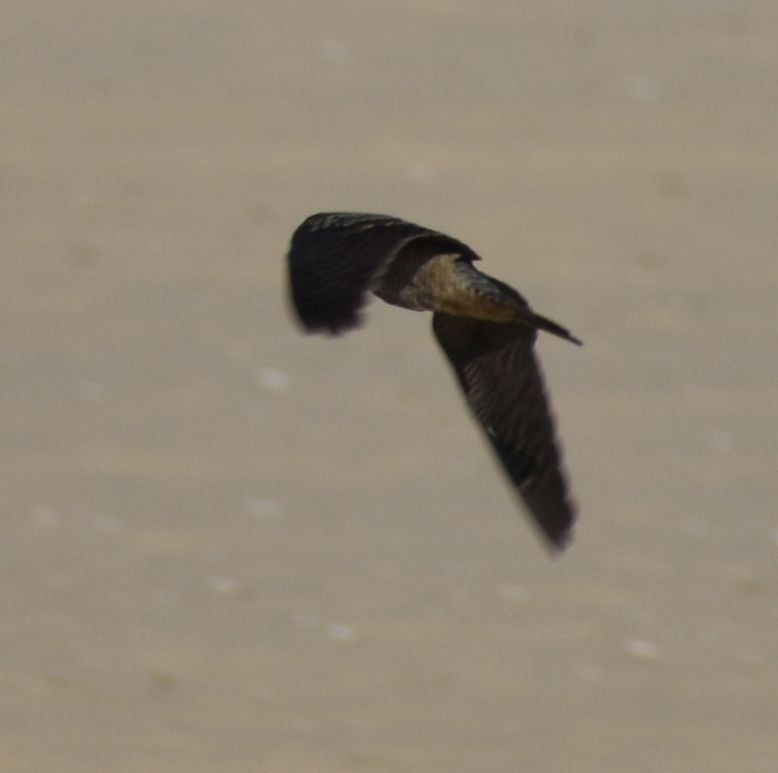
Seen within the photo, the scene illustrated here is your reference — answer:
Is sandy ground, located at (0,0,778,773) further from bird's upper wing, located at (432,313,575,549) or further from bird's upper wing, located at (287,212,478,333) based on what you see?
bird's upper wing, located at (287,212,478,333)

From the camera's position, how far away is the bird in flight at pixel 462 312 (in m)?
3.12

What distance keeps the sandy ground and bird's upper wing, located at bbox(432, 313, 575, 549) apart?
2.30 metres

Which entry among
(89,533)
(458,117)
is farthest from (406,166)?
(89,533)

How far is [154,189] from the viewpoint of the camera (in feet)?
30.3

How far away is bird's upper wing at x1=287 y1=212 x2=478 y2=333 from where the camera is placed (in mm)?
2965

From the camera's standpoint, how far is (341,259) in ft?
10.5

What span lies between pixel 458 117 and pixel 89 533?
326 centimetres

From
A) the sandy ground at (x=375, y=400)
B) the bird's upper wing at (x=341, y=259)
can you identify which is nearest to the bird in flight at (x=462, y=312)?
the bird's upper wing at (x=341, y=259)

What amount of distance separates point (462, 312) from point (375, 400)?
438 cm

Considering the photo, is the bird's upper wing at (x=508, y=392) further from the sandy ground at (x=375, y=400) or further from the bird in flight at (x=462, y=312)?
the sandy ground at (x=375, y=400)

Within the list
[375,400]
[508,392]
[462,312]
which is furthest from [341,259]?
[375,400]

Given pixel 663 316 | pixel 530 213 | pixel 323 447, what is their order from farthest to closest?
pixel 530 213 < pixel 663 316 < pixel 323 447

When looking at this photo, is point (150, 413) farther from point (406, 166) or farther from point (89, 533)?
point (406, 166)

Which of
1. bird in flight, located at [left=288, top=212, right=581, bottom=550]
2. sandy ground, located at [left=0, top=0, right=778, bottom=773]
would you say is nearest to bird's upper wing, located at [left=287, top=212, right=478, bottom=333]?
bird in flight, located at [left=288, top=212, right=581, bottom=550]
